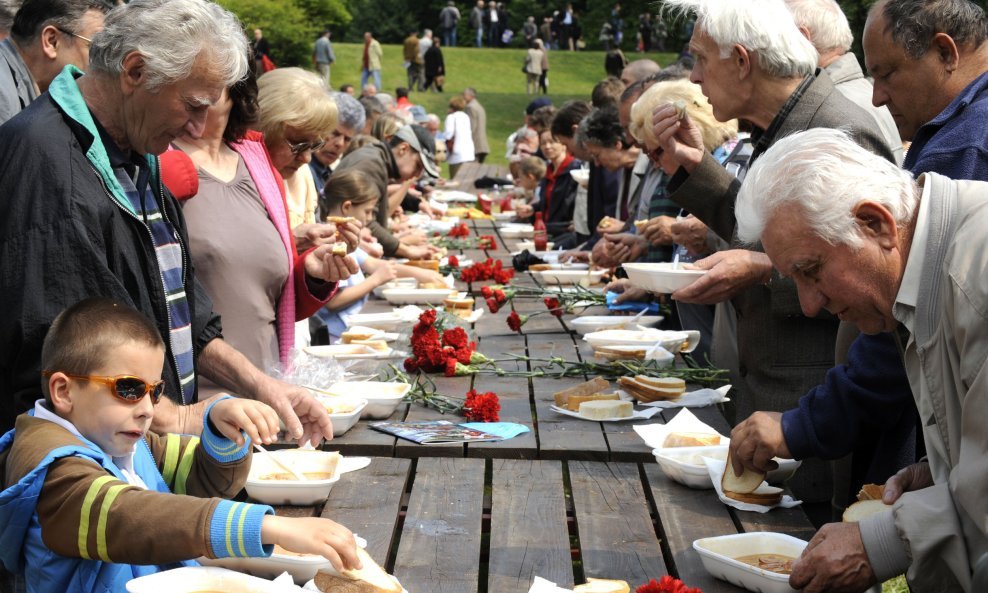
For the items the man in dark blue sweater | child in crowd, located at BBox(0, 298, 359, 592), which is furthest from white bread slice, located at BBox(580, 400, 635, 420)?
child in crowd, located at BBox(0, 298, 359, 592)

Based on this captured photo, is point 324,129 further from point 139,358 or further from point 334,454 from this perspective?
point 139,358

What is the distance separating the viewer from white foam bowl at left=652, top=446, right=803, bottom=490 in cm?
248

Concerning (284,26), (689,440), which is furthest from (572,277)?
(284,26)

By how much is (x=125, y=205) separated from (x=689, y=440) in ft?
4.56

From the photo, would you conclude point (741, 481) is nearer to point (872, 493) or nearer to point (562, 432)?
point (872, 493)

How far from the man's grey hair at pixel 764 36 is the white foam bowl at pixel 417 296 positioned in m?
2.12

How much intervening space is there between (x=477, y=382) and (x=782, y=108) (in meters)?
1.28

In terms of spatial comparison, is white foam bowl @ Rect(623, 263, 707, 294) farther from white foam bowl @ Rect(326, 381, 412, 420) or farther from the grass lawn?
the grass lawn

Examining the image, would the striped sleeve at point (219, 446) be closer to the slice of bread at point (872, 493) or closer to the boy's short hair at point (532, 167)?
the slice of bread at point (872, 493)

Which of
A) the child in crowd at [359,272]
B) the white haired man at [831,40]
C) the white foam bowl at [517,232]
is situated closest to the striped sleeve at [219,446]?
the white haired man at [831,40]

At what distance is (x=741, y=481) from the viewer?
2.39m

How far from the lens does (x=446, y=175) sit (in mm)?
21484

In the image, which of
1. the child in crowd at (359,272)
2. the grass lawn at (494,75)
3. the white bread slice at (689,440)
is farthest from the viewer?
the grass lawn at (494,75)

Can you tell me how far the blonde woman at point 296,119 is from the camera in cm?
386
